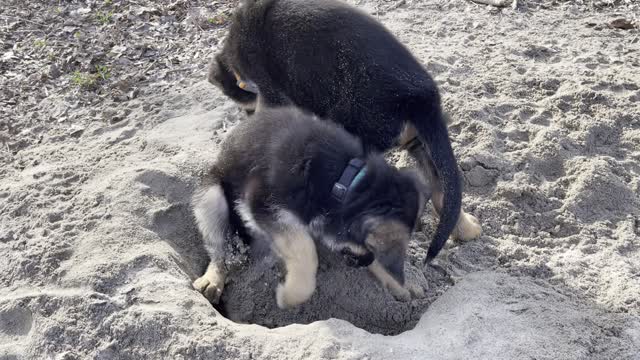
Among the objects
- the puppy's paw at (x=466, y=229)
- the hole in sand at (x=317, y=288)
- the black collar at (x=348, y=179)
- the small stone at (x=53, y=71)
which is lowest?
the hole in sand at (x=317, y=288)

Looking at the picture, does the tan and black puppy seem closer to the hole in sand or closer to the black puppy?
the hole in sand

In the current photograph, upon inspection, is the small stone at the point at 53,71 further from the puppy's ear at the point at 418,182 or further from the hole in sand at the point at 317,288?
the puppy's ear at the point at 418,182

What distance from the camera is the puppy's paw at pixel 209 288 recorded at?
4.13 m

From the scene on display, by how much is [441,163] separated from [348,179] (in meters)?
0.76

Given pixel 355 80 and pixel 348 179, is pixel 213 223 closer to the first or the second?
pixel 348 179

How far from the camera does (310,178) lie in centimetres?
370

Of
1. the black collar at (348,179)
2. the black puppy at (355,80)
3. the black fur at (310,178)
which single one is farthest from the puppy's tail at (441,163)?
the black collar at (348,179)

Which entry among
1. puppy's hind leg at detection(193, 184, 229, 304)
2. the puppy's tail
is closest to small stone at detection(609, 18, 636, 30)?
the puppy's tail

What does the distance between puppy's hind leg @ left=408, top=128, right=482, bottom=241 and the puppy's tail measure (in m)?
0.17

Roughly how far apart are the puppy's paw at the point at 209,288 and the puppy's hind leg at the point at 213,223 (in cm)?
2

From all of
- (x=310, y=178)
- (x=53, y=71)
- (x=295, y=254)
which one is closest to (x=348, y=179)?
(x=310, y=178)

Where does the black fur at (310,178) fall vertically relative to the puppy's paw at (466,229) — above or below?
above

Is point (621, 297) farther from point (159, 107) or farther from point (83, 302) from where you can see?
point (159, 107)

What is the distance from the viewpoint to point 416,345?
10.7 ft
